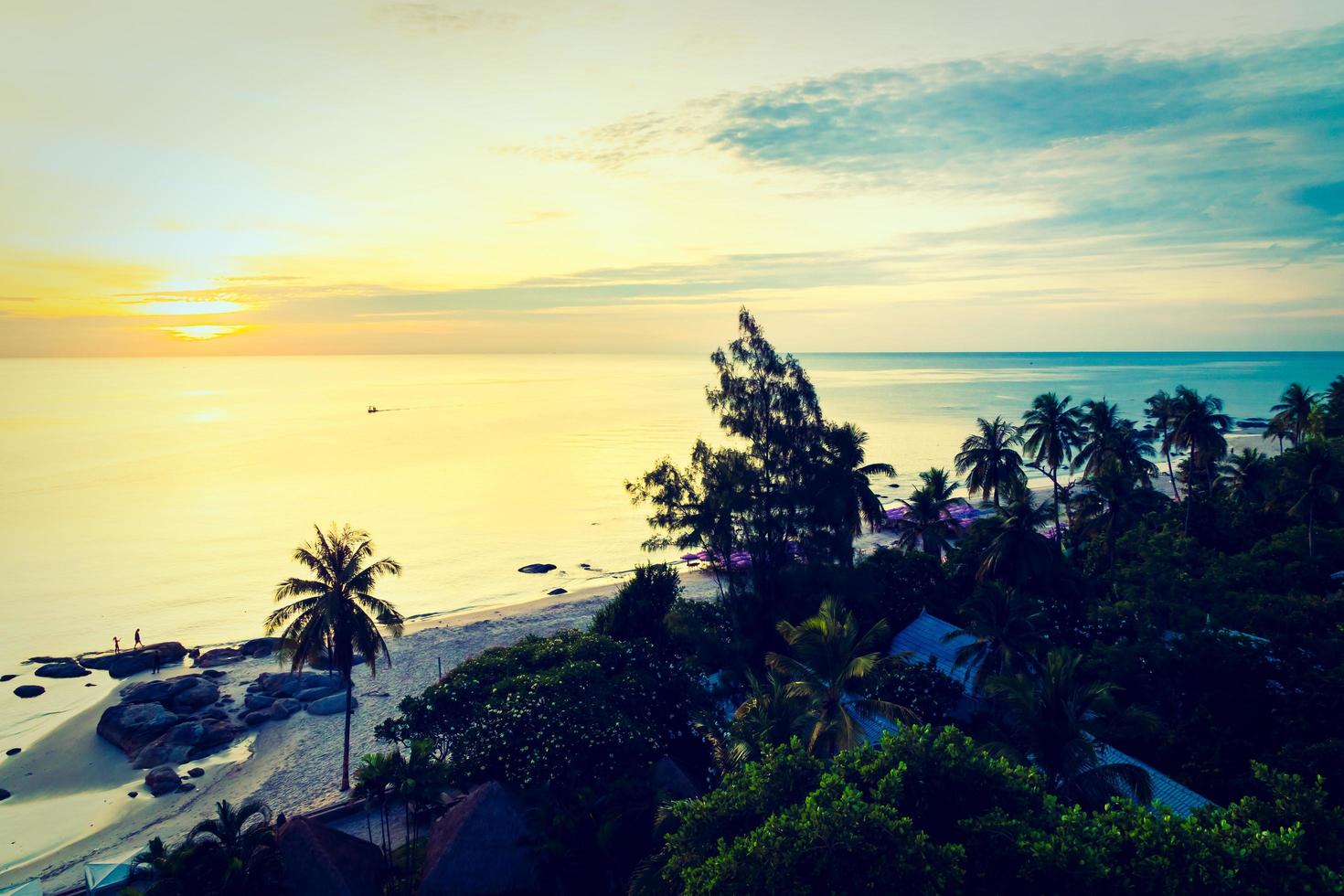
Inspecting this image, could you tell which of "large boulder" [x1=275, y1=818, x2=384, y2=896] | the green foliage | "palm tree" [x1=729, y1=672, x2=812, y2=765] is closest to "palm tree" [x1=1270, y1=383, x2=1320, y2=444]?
the green foliage

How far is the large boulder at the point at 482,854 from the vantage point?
18547 millimetres

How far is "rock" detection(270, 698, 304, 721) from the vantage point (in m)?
32.8

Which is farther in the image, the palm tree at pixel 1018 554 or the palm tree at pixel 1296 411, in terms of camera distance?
the palm tree at pixel 1296 411

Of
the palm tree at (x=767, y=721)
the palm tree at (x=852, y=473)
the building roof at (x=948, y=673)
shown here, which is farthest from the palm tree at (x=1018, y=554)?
the palm tree at (x=767, y=721)

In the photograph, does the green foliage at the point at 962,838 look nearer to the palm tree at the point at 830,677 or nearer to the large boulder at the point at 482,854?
the palm tree at the point at 830,677

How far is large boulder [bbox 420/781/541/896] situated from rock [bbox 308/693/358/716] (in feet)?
52.6

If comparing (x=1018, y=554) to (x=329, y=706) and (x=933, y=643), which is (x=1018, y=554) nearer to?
(x=933, y=643)

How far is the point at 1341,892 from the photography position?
10.9m

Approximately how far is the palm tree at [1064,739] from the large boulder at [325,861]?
17.2 meters

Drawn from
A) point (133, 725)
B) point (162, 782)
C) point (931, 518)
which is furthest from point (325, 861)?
point (931, 518)

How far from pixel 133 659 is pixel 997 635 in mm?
44293

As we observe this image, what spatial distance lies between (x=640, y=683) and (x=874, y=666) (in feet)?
27.2

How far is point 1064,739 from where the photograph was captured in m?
16.9

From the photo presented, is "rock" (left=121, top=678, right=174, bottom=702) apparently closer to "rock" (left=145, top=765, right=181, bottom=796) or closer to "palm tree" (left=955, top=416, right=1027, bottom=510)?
"rock" (left=145, top=765, right=181, bottom=796)
